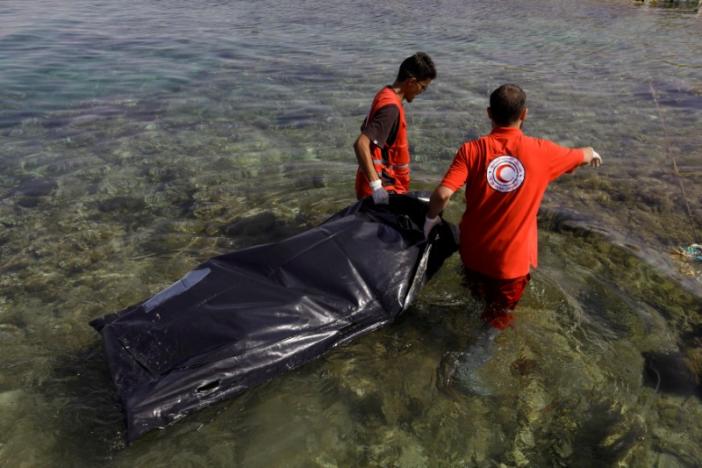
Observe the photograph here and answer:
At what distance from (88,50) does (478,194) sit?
1435 centimetres

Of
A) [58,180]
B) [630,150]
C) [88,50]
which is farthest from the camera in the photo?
[88,50]

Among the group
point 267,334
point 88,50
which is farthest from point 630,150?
point 88,50

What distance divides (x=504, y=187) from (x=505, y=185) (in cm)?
2

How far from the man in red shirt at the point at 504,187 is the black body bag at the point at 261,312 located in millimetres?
338

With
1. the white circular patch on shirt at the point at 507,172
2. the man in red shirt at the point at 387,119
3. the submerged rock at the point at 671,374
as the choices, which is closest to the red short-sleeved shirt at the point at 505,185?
the white circular patch on shirt at the point at 507,172

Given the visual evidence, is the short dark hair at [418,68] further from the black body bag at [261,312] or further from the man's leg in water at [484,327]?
the man's leg in water at [484,327]

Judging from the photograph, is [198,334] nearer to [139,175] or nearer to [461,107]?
[139,175]

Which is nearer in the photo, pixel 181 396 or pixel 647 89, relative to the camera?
pixel 181 396

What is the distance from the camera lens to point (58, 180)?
688 cm

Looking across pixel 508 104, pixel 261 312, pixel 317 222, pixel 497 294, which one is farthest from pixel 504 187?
pixel 317 222

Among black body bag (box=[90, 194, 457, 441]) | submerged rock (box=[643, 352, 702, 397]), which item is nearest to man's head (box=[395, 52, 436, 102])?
black body bag (box=[90, 194, 457, 441])

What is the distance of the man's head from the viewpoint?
13.3ft

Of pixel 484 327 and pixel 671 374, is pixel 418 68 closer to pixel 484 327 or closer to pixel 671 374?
pixel 484 327

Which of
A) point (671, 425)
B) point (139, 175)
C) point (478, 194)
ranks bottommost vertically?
point (671, 425)
